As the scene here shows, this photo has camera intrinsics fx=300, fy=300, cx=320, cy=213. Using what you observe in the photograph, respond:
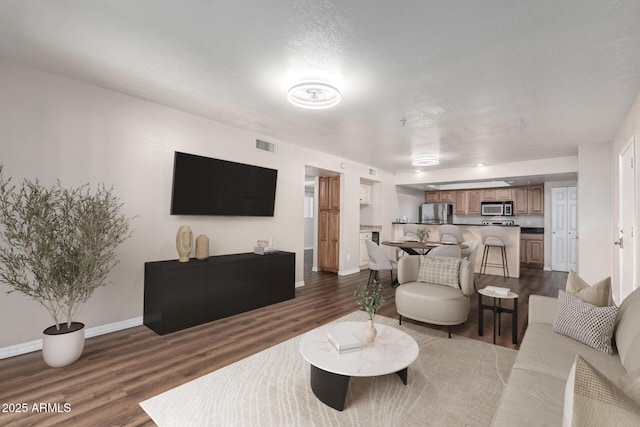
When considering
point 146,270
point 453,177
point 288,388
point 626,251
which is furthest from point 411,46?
point 453,177

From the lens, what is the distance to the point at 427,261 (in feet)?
12.3

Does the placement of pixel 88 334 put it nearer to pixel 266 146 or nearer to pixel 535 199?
pixel 266 146

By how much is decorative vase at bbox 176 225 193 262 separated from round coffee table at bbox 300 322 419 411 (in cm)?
200

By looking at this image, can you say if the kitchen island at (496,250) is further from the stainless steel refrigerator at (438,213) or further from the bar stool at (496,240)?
the stainless steel refrigerator at (438,213)

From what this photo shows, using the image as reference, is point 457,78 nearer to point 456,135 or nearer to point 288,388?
Result: point 456,135

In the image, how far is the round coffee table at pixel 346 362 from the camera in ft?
6.06

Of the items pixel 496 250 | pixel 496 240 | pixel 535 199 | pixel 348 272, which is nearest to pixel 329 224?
pixel 348 272

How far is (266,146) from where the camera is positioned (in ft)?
15.8

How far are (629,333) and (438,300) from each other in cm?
159

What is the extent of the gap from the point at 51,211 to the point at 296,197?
3348mm

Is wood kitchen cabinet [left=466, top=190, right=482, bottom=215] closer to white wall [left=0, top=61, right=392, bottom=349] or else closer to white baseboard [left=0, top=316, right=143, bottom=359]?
white wall [left=0, top=61, right=392, bottom=349]

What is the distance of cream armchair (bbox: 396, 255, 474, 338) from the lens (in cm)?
315

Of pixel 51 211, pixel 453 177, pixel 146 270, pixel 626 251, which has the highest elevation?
pixel 453 177

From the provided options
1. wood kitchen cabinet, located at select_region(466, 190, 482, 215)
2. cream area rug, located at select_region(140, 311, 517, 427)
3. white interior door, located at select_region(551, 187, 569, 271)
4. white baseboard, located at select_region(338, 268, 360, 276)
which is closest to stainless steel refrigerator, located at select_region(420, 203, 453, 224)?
wood kitchen cabinet, located at select_region(466, 190, 482, 215)
